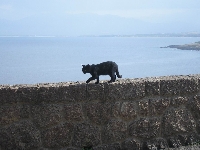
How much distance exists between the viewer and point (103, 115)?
446 cm

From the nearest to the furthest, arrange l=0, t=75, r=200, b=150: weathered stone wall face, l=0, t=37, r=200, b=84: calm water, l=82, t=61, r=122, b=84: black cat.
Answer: l=0, t=75, r=200, b=150: weathered stone wall face, l=82, t=61, r=122, b=84: black cat, l=0, t=37, r=200, b=84: calm water

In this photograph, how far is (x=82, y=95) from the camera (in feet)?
14.3

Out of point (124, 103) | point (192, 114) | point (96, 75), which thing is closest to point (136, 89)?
point (124, 103)

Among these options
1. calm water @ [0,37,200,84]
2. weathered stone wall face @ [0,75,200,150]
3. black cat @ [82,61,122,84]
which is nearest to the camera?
weathered stone wall face @ [0,75,200,150]

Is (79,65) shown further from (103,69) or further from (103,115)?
(103,115)

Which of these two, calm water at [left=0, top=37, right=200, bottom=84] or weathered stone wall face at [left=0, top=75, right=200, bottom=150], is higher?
weathered stone wall face at [left=0, top=75, right=200, bottom=150]

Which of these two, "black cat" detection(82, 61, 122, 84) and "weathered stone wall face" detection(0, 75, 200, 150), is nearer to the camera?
"weathered stone wall face" detection(0, 75, 200, 150)

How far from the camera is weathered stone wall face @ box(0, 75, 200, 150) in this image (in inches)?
168

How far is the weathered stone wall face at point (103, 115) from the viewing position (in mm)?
4273

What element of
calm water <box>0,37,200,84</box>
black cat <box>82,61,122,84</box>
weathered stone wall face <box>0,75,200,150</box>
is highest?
black cat <box>82,61,122,84</box>

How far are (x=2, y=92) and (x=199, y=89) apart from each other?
2.53m

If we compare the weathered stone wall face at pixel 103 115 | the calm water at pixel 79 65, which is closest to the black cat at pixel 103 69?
the weathered stone wall face at pixel 103 115

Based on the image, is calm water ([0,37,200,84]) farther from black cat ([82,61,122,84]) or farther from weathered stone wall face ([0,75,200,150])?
black cat ([82,61,122,84])

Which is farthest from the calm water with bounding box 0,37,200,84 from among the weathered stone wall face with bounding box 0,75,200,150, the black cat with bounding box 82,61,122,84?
the black cat with bounding box 82,61,122,84
